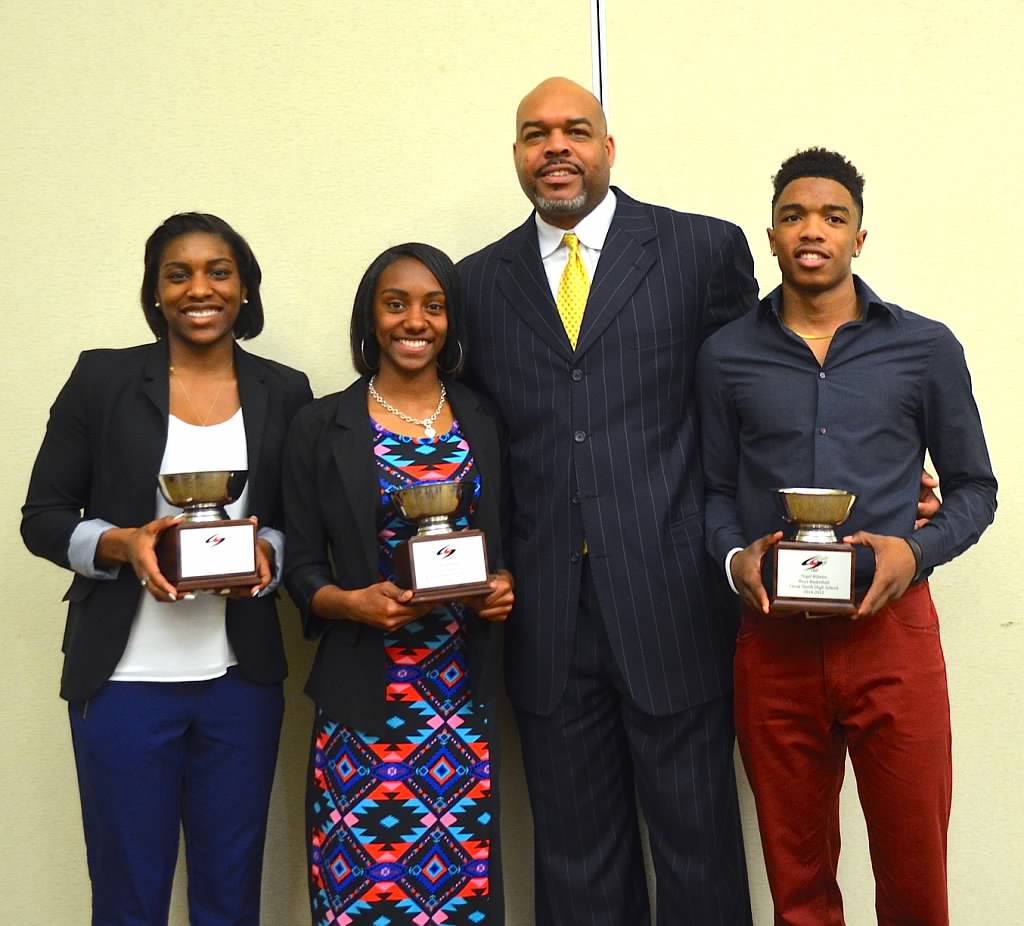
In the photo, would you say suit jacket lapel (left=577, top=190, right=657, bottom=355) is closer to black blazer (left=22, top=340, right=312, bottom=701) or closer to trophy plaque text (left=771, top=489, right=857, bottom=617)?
trophy plaque text (left=771, top=489, right=857, bottom=617)

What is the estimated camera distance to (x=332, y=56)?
8.85 ft

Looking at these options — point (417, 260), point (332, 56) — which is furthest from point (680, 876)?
point (332, 56)

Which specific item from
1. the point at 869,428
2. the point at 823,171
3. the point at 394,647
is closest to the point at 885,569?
the point at 869,428

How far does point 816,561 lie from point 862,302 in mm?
497

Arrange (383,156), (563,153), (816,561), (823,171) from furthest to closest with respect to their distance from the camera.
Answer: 1. (383,156)
2. (563,153)
3. (823,171)
4. (816,561)

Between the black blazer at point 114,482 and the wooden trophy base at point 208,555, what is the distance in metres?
0.19

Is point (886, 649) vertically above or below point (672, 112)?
below

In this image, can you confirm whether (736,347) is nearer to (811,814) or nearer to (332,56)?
(811,814)

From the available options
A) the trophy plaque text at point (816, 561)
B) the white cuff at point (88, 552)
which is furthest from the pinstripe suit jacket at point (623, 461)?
the white cuff at point (88, 552)

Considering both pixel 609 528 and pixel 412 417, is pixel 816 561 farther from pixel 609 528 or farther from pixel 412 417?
pixel 412 417

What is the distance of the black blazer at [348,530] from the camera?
Result: 2.04 m

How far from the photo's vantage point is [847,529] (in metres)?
1.93

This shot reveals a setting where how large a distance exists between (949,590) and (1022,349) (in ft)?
1.94

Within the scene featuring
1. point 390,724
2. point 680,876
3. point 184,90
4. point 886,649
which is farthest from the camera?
point 184,90
